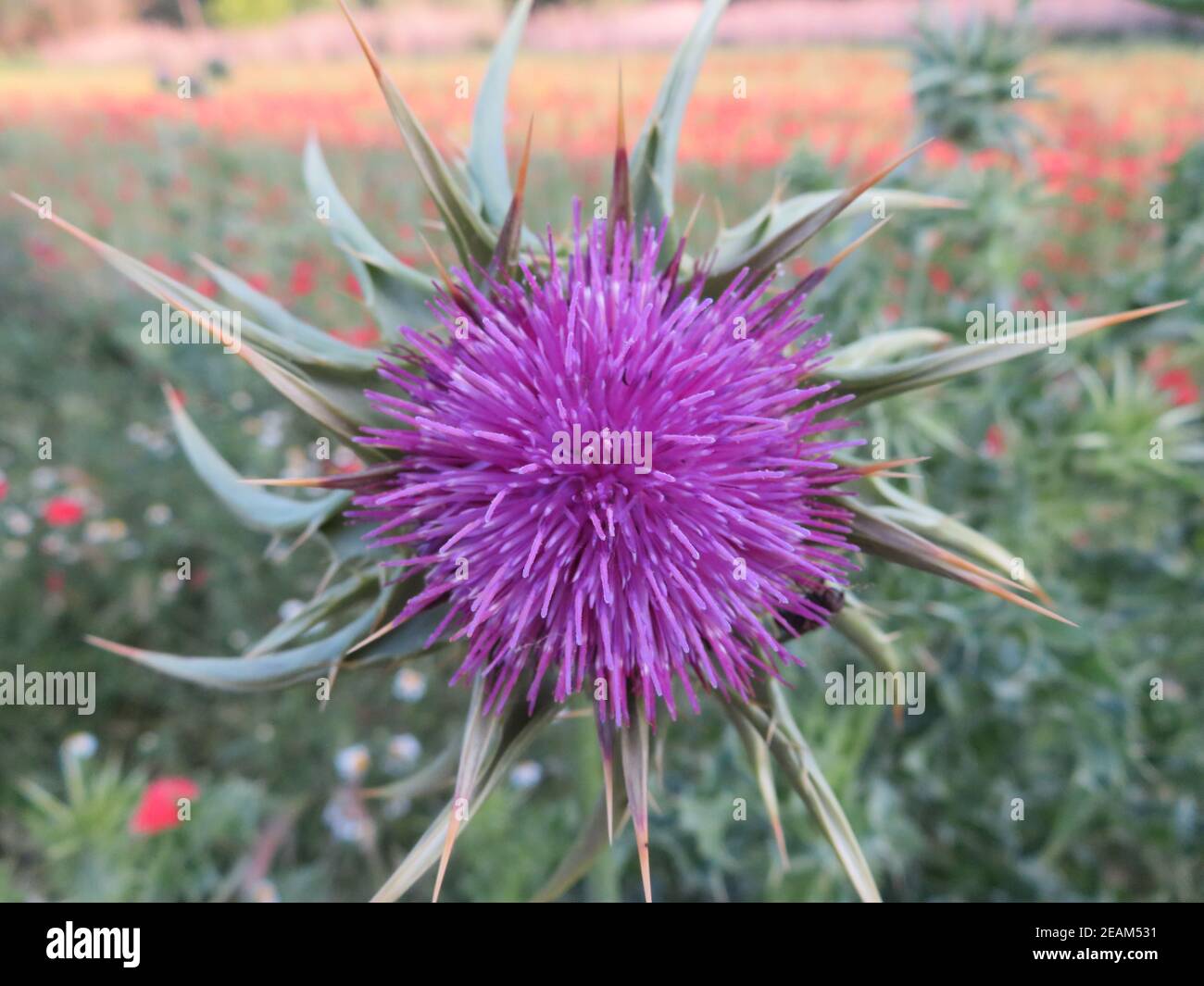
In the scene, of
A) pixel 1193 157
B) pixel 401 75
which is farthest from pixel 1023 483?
pixel 401 75

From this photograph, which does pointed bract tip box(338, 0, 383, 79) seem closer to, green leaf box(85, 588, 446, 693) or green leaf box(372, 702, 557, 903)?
green leaf box(85, 588, 446, 693)

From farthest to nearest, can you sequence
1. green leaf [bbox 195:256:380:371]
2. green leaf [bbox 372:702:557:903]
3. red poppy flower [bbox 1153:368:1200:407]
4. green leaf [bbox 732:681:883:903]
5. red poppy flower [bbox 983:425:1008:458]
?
1. red poppy flower [bbox 1153:368:1200:407]
2. red poppy flower [bbox 983:425:1008:458]
3. green leaf [bbox 195:256:380:371]
4. green leaf [bbox 732:681:883:903]
5. green leaf [bbox 372:702:557:903]

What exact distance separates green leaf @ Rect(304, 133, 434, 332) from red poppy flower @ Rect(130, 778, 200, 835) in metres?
1.06

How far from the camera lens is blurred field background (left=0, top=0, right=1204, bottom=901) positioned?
1682mm

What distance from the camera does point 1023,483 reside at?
1.83 metres

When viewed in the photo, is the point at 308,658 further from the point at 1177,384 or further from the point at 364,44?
the point at 1177,384

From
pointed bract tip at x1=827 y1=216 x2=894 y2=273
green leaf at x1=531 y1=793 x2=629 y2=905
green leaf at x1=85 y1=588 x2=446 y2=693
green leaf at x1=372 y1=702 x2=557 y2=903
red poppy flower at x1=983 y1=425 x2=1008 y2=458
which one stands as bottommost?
green leaf at x1=531 y1=793 x2=629 y2=905

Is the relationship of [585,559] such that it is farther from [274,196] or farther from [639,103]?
[639,103]

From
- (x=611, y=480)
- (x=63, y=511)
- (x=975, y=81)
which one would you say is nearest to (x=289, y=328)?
(x=611, y=480)

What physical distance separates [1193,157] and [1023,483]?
2.57 feet

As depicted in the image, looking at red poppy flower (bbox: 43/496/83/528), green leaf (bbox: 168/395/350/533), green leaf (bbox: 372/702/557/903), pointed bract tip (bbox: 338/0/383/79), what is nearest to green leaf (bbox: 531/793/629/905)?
green leaf (bbox: 372/702/557/903)

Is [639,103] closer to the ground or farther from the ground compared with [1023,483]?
farther from the ground

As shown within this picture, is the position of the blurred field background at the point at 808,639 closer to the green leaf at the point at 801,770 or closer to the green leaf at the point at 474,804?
the green leaf at the point at 474,804

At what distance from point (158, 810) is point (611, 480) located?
47.4 inches
